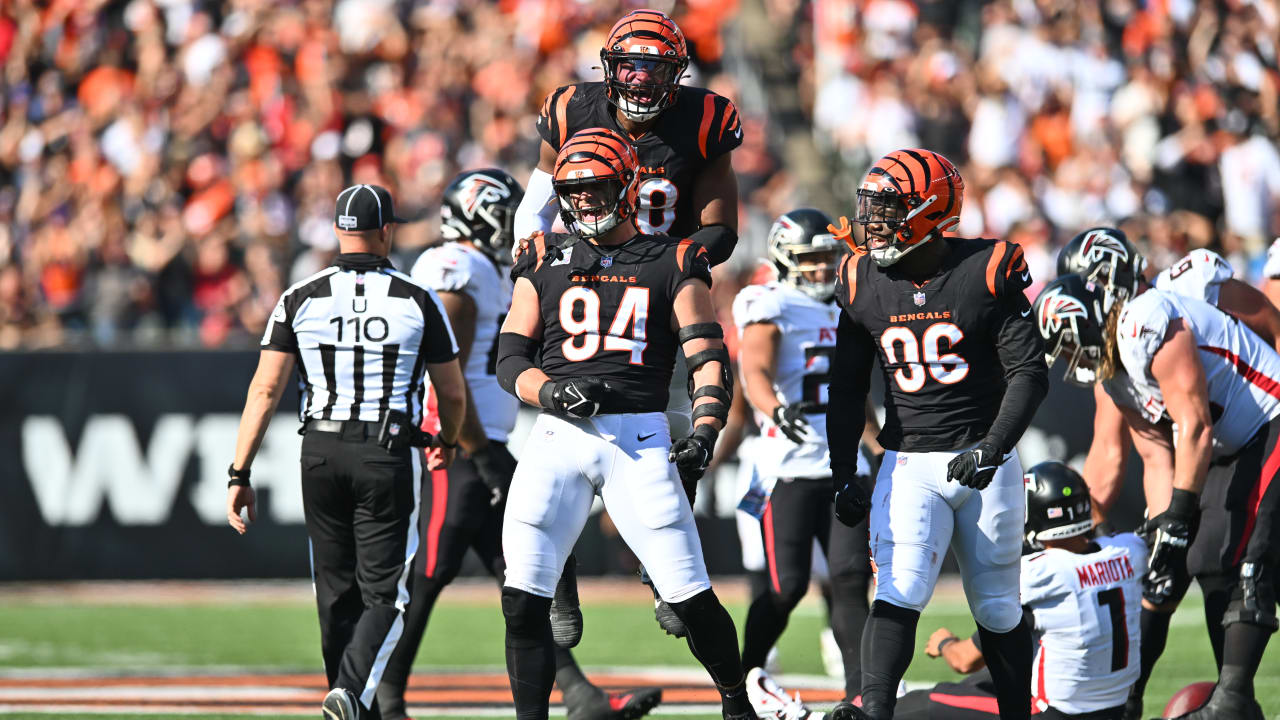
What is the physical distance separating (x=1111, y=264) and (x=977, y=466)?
5.62 feet

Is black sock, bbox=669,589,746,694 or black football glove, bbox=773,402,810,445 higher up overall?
black football glove, bbox=773,402,810,445

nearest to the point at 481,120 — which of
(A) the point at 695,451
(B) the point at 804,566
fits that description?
(B) the point at 804,566

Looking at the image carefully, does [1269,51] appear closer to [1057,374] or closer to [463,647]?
[1057,374]

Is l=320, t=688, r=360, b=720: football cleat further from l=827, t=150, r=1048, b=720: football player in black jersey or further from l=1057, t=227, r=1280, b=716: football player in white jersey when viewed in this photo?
l=1057, t=227, r=1280, b=716: football player in white jersey

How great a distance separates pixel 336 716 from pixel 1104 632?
2.93 meters

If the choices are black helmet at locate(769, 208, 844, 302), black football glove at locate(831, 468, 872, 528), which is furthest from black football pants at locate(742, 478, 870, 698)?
black football glove at locate(831, 468, 872, 528)

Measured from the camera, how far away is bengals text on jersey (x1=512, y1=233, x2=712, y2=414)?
226 inches

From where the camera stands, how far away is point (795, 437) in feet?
24.6

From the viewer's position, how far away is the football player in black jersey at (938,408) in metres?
5.64

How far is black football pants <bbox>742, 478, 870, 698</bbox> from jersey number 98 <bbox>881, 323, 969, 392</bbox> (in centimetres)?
161

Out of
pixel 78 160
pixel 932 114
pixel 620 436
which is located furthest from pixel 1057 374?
pixel 78 160

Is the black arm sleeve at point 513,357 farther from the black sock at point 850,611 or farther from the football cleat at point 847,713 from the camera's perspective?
the black sock at point 850,611

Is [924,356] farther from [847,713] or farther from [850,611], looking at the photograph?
[850,611]

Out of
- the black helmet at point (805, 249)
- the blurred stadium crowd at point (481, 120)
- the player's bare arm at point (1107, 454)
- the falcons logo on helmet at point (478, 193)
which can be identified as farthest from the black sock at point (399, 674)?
the blurred stadium crowd at point (481, 120)
